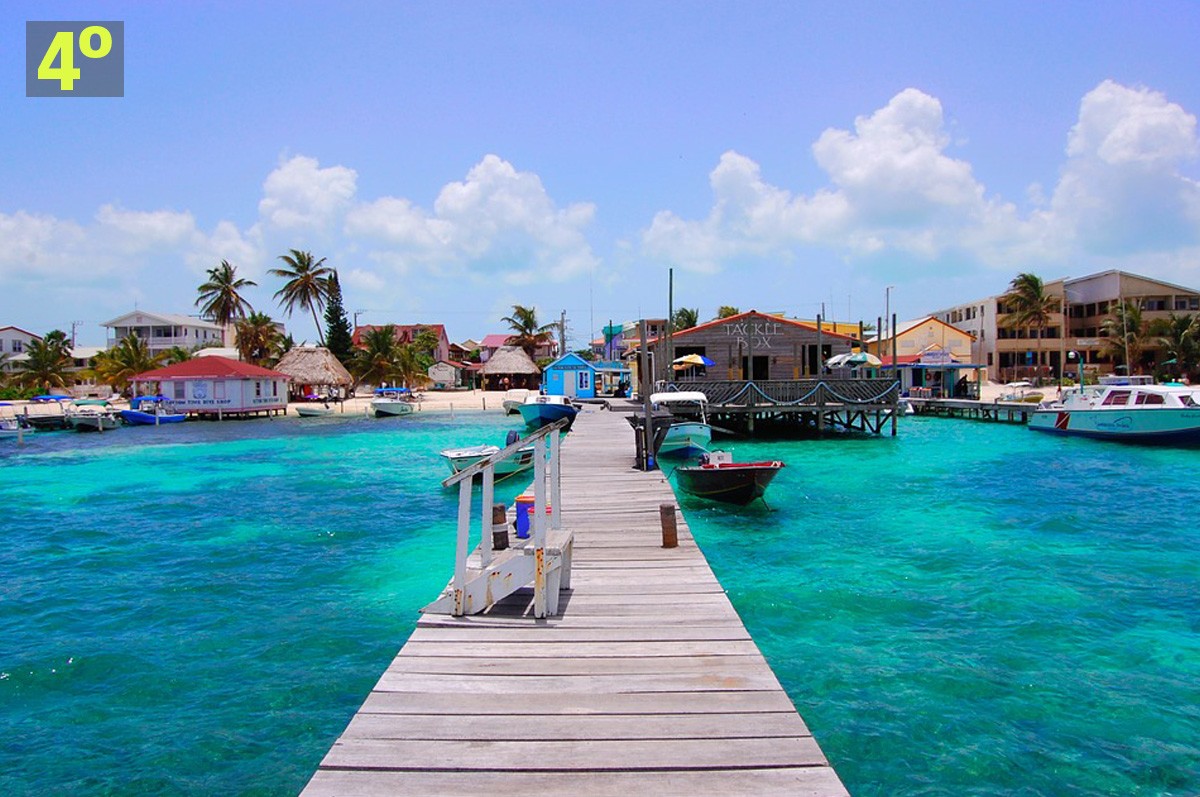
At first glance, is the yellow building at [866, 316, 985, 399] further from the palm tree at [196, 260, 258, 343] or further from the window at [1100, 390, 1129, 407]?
the palm tree at [196, 260, 258, 343]

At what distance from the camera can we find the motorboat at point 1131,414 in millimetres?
30531

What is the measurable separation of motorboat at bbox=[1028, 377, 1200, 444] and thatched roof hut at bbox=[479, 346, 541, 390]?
170 ft

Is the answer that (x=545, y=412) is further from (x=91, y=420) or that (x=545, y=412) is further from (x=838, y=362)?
(x=91, y=420)

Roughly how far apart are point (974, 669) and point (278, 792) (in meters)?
7.29

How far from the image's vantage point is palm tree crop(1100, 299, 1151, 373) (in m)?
58.9

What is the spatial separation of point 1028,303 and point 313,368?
6023 centimetres

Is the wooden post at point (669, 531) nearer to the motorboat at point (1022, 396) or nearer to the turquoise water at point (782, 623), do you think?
the turquoise water at point (782, 623)

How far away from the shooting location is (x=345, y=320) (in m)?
74.9

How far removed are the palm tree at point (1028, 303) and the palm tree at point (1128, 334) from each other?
4.41 meters

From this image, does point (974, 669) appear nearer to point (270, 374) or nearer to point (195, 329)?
point (270, 374)

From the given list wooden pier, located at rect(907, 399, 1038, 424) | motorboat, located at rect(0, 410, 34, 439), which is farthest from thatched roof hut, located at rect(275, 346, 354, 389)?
wooden pier, located at rect(907, 399, 1038, 424)

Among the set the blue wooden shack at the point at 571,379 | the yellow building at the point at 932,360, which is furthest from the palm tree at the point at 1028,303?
the blue wooden shack at the point at 571,379

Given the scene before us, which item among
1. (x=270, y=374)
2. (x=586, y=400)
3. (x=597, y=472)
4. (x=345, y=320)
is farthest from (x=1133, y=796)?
(x=345, y=320)

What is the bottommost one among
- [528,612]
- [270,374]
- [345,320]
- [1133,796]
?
[1133,796]
